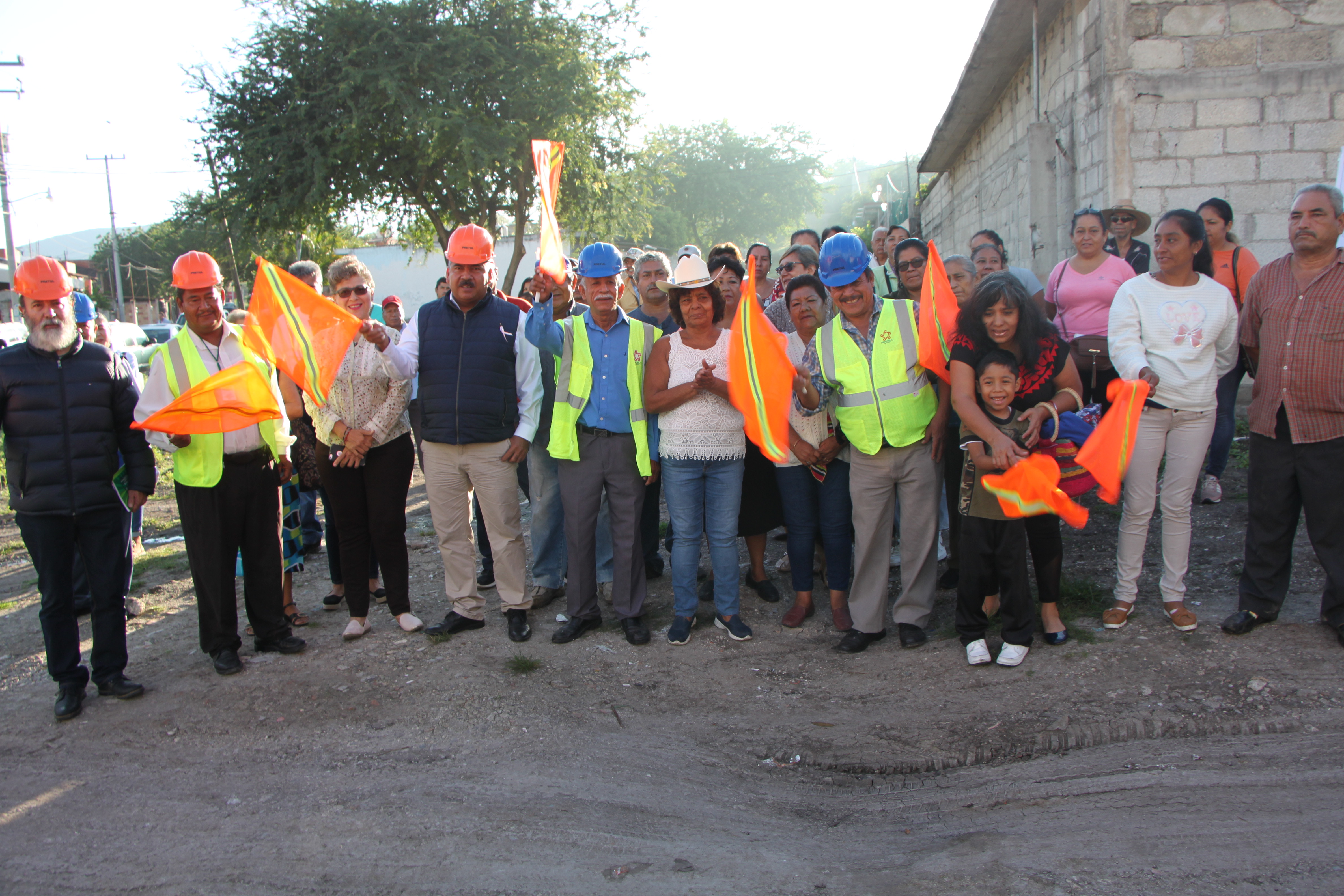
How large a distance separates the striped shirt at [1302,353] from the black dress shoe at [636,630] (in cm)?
341

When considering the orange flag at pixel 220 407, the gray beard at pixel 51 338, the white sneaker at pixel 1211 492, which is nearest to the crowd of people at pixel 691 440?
the gray beard at pixel 51 338

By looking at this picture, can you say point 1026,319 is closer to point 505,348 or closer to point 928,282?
point 928,282

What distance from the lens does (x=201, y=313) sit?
4.86 meters

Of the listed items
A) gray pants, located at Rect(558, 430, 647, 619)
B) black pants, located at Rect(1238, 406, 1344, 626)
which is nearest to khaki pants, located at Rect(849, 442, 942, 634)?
gray pants, located at Rect(558, 430, 647, 619)

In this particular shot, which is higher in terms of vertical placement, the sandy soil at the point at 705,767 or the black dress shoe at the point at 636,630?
the black dress shoe at the point at 636,630

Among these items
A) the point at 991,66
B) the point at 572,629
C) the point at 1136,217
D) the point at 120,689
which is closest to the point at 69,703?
the point at 120,689

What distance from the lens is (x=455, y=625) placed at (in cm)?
540

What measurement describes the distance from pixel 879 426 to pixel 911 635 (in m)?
1.17

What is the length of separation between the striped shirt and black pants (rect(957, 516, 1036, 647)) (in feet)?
4.51

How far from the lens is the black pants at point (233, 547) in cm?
486

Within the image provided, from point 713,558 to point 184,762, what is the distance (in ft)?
9.20

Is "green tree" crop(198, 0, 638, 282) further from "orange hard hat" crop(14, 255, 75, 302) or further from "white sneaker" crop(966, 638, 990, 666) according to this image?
"white sneaker" crop(966, 638, 990, 666)

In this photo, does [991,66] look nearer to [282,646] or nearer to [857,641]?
[857,641]

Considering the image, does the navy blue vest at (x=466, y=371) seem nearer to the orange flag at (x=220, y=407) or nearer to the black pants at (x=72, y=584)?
the orange flag at (x=220, y=407)
